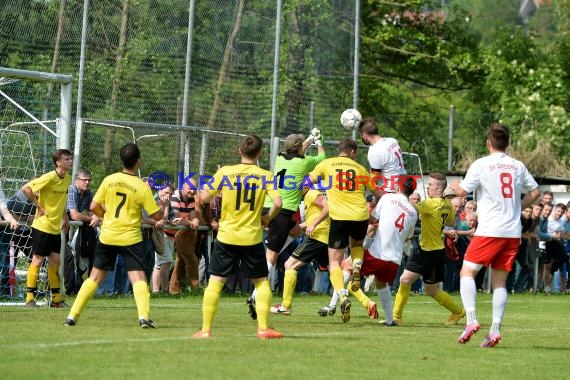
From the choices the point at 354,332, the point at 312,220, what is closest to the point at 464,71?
the point at 312,220

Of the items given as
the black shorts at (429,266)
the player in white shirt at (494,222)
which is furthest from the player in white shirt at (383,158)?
the player in white shirt at (494,222)

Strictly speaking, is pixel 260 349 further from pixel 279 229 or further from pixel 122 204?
pixel 279 229

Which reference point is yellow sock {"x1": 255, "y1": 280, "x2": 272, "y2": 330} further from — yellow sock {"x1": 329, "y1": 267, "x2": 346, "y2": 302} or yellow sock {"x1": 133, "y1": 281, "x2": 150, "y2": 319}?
yellow sock {"x1": 329, "y1": 267, "x2": 346, "y2": 302}

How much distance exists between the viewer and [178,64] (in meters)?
20.5

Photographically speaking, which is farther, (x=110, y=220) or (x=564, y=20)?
(x=564, y=20)

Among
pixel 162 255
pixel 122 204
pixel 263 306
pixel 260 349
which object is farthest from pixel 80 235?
pixel 260 349

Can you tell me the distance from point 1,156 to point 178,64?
4.68 metres

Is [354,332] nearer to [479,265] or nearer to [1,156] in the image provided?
[479,265]

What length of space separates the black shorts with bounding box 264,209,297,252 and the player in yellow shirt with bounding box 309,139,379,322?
1209 millimetres

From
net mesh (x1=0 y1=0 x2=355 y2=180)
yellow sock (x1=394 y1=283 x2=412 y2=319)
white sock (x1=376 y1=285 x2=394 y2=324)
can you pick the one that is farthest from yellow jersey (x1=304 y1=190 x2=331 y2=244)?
net mesh (x1=0 y1=0 x2=355 y2=180)

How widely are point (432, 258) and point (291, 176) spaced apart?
2140 mm

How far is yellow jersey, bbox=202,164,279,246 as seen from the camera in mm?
11250

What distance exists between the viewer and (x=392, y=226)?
13.9 m

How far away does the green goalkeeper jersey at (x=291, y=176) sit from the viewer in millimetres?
15047
